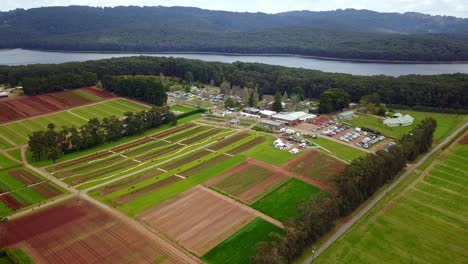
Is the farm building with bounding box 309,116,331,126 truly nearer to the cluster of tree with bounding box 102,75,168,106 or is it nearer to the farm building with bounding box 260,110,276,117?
the farm building with bounding box 260,110,276,117

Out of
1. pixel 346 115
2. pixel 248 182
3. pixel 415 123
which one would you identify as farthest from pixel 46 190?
pixel 415 123

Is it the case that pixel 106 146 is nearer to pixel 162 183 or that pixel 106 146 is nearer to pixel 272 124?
pixel 162 183

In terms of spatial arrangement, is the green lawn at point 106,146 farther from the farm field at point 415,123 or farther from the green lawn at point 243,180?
the farm field at point 415,123

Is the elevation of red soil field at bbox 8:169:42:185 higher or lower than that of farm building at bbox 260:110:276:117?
lower

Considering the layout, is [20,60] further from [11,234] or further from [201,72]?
[11,234]

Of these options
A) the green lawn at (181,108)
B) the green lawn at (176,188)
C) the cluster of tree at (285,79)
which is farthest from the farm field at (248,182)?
the cluster of tree at (285,79)

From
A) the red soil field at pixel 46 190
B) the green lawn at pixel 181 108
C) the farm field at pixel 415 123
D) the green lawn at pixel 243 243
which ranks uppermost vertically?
the green lawn at pixel 243 243

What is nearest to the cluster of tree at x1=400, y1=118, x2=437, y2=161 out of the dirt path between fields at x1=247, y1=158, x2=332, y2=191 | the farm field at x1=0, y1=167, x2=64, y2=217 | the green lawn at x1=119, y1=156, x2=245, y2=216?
the dirt path between fields at x1=247, y1=158, x2=332, y2=191
